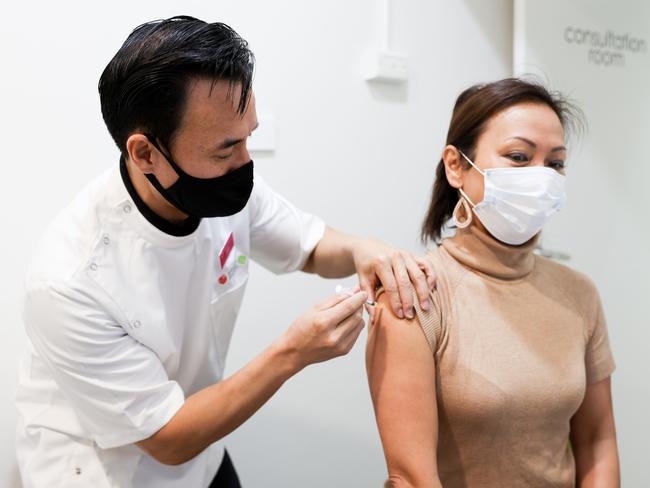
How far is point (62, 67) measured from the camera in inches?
59.3

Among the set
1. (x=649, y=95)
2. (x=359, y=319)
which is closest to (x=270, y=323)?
(x=359, y=319)

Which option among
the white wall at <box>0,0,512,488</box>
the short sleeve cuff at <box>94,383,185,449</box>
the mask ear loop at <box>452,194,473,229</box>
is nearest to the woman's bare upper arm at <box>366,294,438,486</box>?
the mask ear loop at <box>452,194,473,229</box>

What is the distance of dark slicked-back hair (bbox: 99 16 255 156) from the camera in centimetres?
100

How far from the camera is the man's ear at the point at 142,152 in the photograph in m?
A: 1.04

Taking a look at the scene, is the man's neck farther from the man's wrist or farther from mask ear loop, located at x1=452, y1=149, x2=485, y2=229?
mask ear loop, located at x1=452, y1=149, x2=485, y2=229

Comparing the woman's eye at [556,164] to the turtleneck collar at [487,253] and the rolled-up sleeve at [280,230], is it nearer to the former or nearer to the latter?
the turtleneck collar at [487,253]

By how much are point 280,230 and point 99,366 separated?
1.95 feet

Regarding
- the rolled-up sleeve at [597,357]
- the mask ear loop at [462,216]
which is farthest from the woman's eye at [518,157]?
the rolled-up sleeve at [597,357]

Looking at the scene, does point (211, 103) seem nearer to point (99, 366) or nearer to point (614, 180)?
point (99, 366)

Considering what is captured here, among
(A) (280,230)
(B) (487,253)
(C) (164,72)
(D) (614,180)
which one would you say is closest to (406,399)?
(B) (487,253)

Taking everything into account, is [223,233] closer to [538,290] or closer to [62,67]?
[62,67]

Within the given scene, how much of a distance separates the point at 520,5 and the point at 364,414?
5.28ft

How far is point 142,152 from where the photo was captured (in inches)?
41.9

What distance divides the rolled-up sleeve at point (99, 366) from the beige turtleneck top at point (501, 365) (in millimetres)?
541
